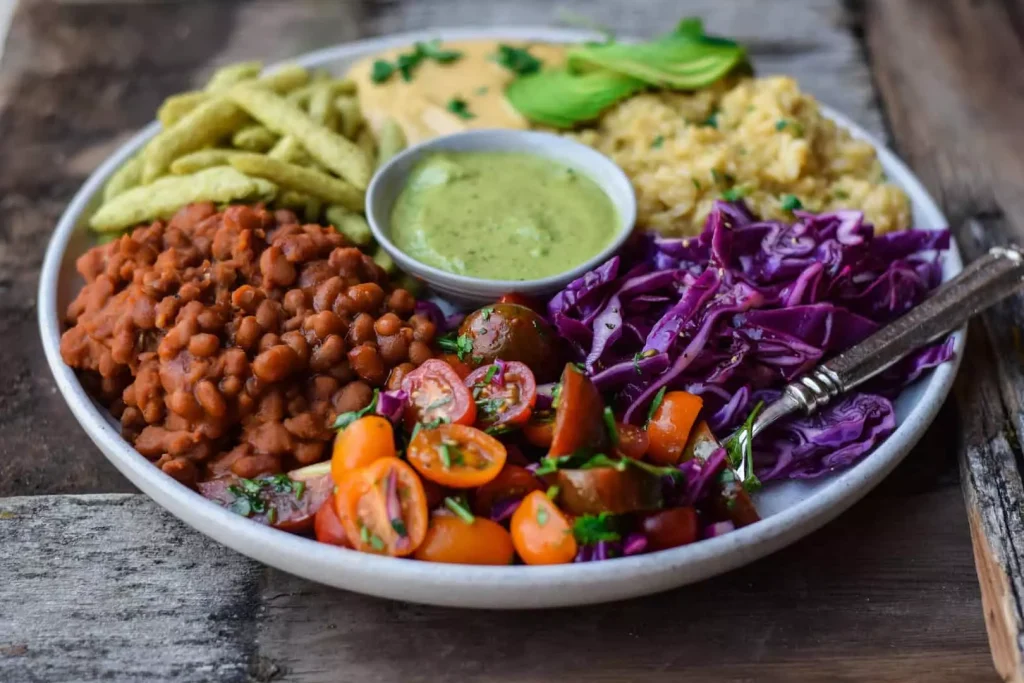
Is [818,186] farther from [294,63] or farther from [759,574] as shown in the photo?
[294,63]

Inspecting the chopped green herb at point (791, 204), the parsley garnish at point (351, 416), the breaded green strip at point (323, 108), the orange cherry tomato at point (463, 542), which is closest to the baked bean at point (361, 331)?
the parsley garnish at point (351, 416)

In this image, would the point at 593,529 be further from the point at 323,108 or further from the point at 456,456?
→ the point at 323,108

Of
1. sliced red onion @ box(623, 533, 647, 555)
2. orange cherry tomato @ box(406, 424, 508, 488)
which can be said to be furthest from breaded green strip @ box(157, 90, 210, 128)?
sliced red onion @ box(623, 533, 647, 555)

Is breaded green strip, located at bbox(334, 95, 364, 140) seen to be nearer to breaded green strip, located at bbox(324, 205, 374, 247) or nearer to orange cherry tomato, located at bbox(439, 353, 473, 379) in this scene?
breaded green strip, located at bbox(324, 205, 374, 247)

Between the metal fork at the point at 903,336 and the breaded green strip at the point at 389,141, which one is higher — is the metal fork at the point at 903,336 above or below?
below

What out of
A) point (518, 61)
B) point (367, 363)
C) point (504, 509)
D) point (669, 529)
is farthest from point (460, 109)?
point (669, 529)

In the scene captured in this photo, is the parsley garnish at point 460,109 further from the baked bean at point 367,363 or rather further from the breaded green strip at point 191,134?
the baked bean at point 367,363
